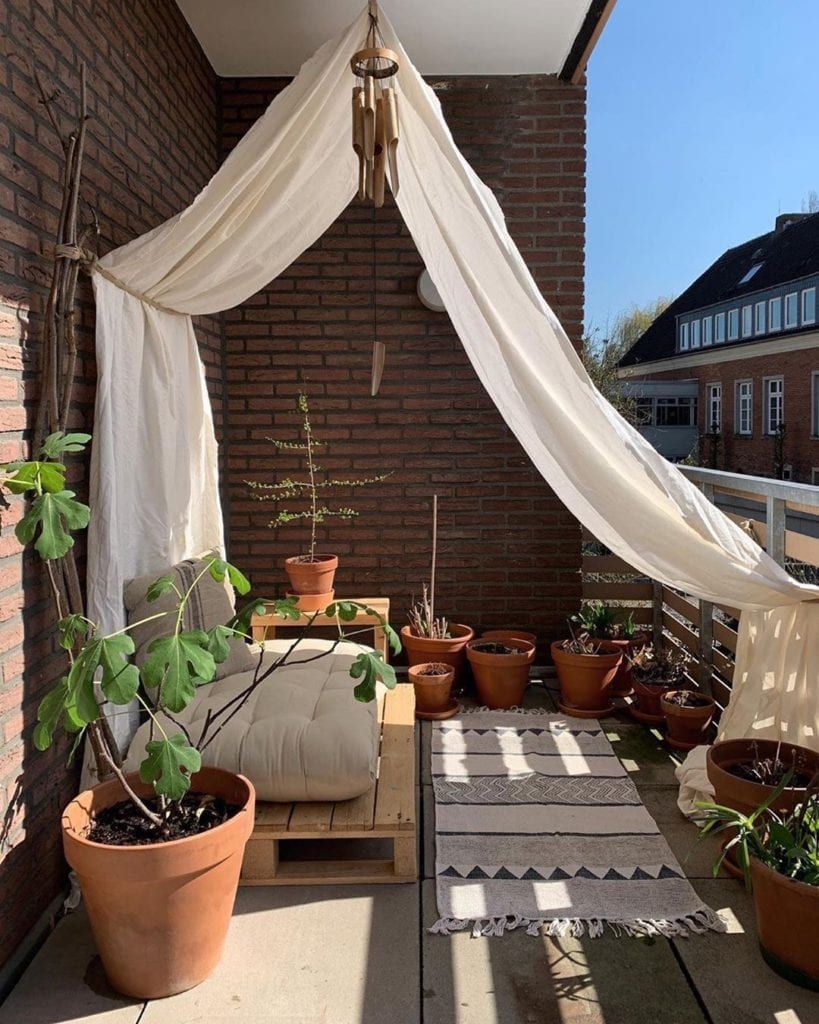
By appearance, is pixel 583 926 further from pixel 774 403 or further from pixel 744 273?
pixel 744 273

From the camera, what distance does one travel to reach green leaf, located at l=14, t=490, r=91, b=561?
197 cm

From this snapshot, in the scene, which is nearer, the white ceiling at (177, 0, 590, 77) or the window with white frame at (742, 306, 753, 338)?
the white ceiling at (177, 0, 590, 77)

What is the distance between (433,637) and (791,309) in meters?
20.0

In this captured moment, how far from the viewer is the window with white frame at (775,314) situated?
21.8m

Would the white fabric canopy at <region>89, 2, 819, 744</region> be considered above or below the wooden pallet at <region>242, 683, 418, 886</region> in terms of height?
above

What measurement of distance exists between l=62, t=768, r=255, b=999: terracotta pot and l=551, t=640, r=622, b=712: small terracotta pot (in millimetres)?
2166

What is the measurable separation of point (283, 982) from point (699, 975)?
1.03 meters

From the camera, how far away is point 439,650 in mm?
4289

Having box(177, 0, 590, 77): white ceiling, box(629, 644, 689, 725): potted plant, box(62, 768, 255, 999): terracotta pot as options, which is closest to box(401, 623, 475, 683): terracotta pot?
box(629, 644, 689, 725): potted plant

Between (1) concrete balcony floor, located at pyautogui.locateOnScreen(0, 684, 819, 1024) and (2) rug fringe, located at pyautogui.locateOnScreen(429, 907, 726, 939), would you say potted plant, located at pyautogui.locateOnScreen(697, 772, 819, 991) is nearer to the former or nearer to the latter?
(1) concrete balcony floor, located at pyautogui.locateOnScreen(0, 684, 819, 1024)

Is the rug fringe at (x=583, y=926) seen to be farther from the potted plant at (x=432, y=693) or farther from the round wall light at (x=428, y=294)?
the round wall light at (x=428, y=294)

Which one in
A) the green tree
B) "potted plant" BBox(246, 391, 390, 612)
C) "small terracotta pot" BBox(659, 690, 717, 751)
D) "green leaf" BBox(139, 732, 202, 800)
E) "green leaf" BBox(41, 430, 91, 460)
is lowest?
"small terracotta pot" BBox(659, 690, 717, 751)

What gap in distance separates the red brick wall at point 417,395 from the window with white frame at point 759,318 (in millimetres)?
19787

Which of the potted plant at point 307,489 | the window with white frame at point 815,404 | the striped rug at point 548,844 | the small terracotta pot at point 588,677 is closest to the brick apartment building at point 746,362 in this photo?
the window with white frame at point 815,404
